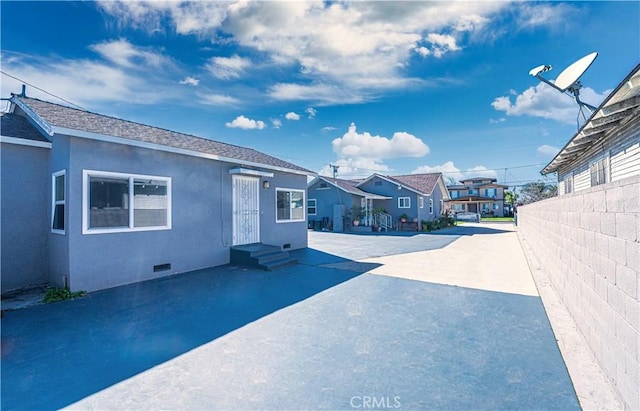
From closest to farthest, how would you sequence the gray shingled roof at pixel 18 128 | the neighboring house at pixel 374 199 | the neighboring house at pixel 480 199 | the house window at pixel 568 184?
the gray shingled roof at pixel 18 128 → the house window at pixel 568 184 → the neighboring house at pixel 374 199 → the neighboring house at pixel 480 199

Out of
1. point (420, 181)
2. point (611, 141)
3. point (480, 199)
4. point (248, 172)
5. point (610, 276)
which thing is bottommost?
point (610, 276)

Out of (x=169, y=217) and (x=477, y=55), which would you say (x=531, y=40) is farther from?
(x=169, y=217)

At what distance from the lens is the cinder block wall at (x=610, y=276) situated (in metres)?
2.19

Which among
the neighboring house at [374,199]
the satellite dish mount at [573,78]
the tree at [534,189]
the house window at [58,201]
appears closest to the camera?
the house window at [58,201]

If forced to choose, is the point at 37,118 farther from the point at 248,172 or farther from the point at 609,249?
the point at 609,249

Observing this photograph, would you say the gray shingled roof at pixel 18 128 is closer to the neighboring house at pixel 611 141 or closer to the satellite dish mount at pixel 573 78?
the neighboring house at pixel 611 141

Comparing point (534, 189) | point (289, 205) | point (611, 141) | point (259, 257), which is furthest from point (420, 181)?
point (534, 189)

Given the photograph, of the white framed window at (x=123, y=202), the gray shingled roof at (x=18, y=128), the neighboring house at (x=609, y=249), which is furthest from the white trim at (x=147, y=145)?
the neighboring house at (x=609, y=249)

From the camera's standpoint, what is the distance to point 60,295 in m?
5.59

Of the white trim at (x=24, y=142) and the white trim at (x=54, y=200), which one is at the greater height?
the white trim at (x=24, y=142)

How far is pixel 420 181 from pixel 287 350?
25.8 metres

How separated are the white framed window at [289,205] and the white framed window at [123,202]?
166 inches

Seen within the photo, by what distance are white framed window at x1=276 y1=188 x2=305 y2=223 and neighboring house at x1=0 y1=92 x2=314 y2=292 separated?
9.31 ft

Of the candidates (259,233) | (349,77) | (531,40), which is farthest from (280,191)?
(531,40)
